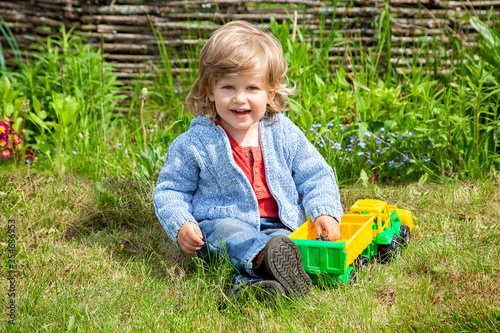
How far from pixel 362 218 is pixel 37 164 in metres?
2.61

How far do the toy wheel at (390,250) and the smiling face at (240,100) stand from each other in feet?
2.97

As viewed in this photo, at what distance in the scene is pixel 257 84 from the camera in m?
2.38

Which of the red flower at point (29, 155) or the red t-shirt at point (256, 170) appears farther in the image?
the red flower at point (29, 155)

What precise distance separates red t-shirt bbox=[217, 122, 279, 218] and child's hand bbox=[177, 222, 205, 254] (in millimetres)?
389

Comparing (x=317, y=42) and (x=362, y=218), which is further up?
(x=317, y=42)

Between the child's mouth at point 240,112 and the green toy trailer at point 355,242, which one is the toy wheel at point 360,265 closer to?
the green toy trailer at point 355,242

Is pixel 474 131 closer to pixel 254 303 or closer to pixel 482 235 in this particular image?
pixel 482 235

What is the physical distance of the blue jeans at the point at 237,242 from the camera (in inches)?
83.8

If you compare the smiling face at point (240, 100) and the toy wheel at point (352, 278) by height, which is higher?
the smiling face at point (240, 100)

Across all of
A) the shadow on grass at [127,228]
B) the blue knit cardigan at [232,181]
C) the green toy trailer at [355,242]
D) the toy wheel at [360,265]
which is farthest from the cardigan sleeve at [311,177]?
the shadow on grass at [127,228]

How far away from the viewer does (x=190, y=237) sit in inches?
89.9

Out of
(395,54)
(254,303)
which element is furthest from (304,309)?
(395,54)

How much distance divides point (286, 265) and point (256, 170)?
660 mm

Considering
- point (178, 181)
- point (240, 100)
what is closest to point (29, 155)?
point (178, 181)
